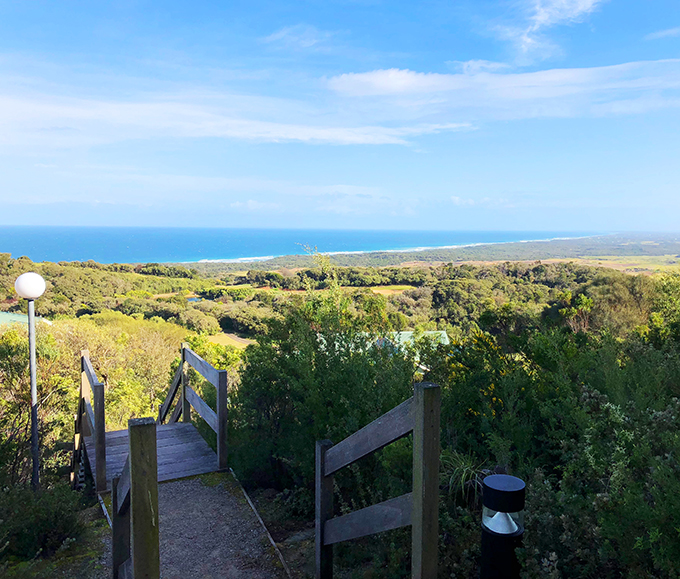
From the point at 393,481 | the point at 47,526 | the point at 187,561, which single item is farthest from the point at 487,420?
the point at 47,526

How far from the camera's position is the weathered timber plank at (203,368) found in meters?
4.36

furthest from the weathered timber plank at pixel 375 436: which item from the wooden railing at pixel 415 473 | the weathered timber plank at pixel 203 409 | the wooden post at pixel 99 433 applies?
the wooden post at pixel 99 433

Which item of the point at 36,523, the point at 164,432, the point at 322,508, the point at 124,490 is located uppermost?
the point at 124,490

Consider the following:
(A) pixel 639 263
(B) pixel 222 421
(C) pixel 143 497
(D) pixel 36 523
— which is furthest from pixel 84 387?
(A) pixel 639 263

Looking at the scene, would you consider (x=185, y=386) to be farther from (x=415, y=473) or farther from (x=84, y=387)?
(x=415, y=473)

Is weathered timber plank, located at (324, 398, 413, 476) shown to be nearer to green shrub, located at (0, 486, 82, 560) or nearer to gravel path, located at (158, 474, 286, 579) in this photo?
gravel path, located at (158, 474, 286, 579)

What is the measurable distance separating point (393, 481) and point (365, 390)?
2.59 feet

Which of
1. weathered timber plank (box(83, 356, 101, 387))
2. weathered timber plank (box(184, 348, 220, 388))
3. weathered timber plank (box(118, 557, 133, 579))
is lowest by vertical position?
weathered timber plank (box(118, 557, 133, 579))

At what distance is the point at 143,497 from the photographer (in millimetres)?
1615

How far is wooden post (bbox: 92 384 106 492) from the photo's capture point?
13.8 ft

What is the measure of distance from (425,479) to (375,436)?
320 millimetres

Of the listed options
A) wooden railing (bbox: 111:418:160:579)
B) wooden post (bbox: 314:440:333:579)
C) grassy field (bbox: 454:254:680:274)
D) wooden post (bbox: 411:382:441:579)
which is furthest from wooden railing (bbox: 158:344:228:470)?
grassy field (bbox: 454:254:680:274)

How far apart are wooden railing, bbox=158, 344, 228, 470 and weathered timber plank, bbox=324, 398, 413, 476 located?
6.95 feet

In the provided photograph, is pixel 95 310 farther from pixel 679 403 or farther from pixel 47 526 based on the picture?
pixel 679 403
